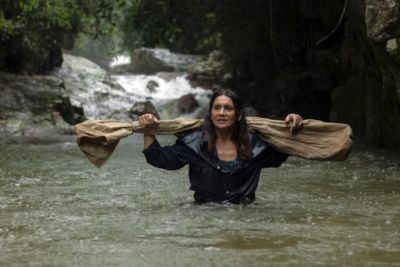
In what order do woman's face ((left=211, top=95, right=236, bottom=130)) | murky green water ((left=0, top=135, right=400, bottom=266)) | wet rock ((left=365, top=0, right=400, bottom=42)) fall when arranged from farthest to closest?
wet rock ((left=365, top=0, right=400, bottom=42)), woman's face ((left=211, top=95, right=236, bottom=130)), murky green water ((left=0, top=135, right=400, bottom=266))

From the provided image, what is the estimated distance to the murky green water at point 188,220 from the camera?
4.00 meters

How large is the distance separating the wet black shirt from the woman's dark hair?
0.23ft

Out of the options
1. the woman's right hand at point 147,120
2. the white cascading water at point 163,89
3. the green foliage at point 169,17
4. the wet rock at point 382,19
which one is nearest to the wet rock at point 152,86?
the white cascading water at point 163,89

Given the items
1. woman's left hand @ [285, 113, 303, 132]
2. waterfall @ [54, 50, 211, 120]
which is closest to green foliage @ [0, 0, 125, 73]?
waterfall @ [54, 50, 211, 120]

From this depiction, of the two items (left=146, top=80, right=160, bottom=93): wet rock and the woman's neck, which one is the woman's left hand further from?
(left=146, top=80, right=160, bottom=93): wet rock

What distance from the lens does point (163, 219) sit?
5.36m

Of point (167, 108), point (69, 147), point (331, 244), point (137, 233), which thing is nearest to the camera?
point (331, 244)

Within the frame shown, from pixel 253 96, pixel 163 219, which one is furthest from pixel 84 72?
pixel 163 219

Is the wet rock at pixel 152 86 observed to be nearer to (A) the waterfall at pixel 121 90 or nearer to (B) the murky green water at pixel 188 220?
(A) the waterfall at pixel 121 90

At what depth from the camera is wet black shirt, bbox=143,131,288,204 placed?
5621mm

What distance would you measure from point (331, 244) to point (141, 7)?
12.6 m

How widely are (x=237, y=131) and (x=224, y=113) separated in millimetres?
217

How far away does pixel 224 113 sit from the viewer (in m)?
5.63

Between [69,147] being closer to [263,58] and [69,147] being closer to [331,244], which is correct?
[263,58]
